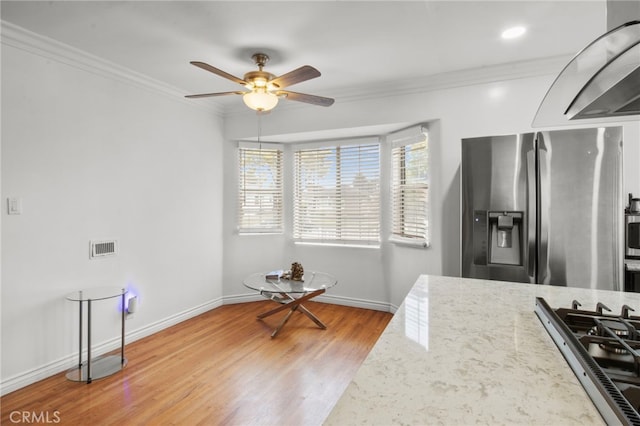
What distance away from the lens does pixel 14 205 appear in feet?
7.91

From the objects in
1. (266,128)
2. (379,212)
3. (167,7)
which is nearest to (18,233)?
(167,7)

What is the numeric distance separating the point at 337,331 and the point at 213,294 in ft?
5.83

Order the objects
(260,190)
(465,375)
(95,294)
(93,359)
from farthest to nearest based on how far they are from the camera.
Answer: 1. (260,190)
2. (93,359)
3. (95,294)
4. (465,375)

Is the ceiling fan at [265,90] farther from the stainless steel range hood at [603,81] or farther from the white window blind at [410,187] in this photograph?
the stainless steel range hood at [603,81]

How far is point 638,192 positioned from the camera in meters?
2.77

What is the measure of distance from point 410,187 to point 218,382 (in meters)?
2.68

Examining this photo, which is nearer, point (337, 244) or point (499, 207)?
point (499, 207)

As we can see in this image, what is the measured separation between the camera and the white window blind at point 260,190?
4.57m

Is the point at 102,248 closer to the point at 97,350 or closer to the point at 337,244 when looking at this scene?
the point at 97,350

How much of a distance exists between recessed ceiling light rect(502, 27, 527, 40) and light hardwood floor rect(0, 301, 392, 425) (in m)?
2.82

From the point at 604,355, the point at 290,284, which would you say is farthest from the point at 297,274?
the point at 604,355

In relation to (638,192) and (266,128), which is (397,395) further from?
(266,128)

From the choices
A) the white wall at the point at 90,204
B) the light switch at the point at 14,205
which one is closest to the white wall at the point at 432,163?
the white wall at the point at 90,204

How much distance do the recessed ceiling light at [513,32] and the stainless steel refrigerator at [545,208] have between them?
77 centimetres
